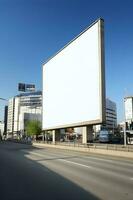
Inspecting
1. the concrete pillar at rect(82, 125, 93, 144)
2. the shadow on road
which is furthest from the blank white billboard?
the shadow on road

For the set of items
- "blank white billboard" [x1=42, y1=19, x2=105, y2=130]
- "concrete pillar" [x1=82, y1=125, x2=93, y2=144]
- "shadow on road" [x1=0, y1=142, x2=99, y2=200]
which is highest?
"blank white billboard" [x1=42, y1=19, x2=105, y2=130]

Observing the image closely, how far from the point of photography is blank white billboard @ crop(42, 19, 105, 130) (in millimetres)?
38562

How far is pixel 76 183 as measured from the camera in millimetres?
11617

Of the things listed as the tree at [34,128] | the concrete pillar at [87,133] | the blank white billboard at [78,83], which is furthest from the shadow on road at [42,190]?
the tree at [34,128]

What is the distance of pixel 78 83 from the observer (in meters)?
44.3

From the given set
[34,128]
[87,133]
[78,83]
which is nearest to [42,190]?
[87,133]

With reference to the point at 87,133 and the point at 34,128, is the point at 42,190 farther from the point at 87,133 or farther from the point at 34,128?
the point at 34,128

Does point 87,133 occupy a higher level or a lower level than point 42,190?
higher

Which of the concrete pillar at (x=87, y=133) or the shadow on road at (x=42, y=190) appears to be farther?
the concrete pillar at (x=87, y=133)

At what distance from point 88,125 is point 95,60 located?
933 cm

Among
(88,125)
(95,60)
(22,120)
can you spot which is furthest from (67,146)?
(22,120)

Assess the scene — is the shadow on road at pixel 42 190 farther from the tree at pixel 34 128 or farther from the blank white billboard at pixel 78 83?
the tree at pixel 34 128

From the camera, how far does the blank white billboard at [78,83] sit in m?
38.6

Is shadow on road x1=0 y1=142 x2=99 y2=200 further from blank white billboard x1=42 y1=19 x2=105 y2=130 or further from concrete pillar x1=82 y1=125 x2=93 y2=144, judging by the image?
concrete pillar x1=82 y1=125 x2=93 y2=144
